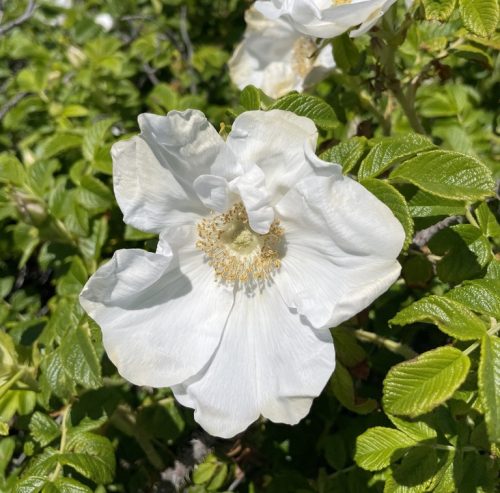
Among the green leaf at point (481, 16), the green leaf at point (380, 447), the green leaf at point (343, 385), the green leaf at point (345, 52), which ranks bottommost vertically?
the green leaf at point (343, 385)

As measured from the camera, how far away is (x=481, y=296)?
1.21m

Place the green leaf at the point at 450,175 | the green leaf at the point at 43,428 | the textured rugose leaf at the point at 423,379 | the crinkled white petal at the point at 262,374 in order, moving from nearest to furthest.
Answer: the textured rugose leaf at the point at 423,379
the green leaf at the point at 450,175
the crinkled white petal at the point at 262,374
the green leaf at the point at 43,428

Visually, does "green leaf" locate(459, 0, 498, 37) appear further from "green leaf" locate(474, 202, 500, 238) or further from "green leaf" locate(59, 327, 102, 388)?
"green leaf" locate(59, 327, 102, 388)

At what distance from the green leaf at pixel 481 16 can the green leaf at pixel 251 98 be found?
49 cm

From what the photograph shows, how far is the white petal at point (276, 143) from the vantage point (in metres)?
1.19

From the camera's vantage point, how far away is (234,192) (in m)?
1.33

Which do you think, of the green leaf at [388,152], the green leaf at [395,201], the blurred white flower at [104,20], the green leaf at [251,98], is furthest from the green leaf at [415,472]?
the blurred white flower at [104,20]

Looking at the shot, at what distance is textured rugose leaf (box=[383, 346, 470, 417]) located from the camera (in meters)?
1.06

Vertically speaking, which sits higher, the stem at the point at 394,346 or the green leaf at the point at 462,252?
the green leaf at the point at 462,252

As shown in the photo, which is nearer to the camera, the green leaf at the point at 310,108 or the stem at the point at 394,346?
the green leaf at the point at 310,108

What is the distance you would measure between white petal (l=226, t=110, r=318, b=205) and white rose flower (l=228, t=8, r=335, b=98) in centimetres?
95

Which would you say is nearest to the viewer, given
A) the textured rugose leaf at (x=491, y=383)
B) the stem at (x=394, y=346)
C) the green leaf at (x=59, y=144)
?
the textured rugose leaf at (x=491, y=383)

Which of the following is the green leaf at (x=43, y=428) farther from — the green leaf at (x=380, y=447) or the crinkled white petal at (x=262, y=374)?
the green leaf at (x=380, y=447)

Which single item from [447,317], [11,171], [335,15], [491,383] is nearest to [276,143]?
[335,15]
